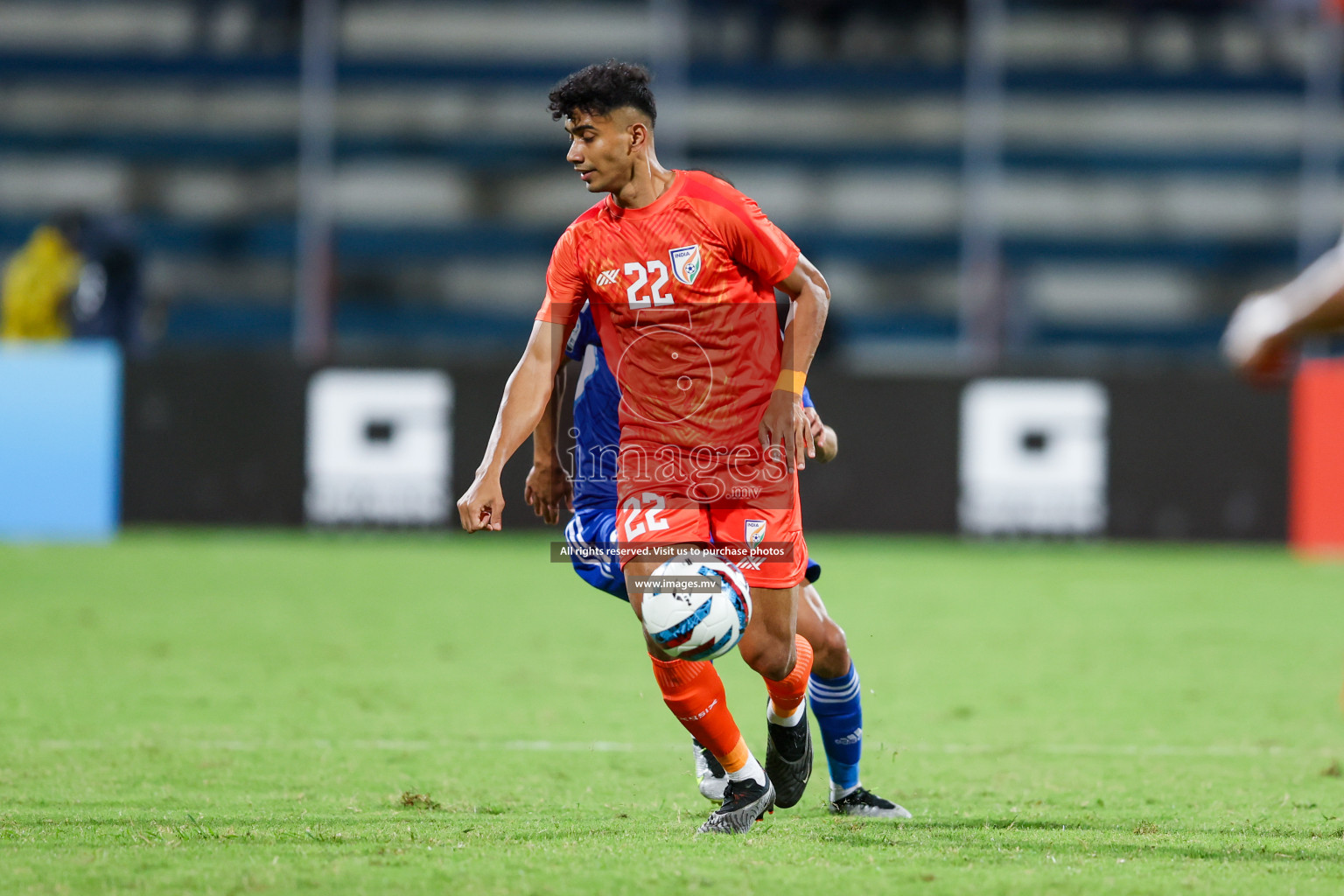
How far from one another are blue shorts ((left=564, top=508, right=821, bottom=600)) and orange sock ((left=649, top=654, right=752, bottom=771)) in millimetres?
320

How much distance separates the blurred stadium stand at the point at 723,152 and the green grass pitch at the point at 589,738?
14.0 meters

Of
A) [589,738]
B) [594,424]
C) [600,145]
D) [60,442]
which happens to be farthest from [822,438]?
[60,442]

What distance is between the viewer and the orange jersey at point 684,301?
4801mm

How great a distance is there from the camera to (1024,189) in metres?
27.0

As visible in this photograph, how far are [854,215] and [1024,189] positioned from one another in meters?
2.90

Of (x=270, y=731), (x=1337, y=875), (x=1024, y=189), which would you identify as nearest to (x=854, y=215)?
(x=1024, y=189)

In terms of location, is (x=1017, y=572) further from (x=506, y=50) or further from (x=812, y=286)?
(x=506, y=50)

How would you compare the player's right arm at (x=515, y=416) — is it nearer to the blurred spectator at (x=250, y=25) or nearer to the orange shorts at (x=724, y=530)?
the orange shorts at (x=724, y=530)

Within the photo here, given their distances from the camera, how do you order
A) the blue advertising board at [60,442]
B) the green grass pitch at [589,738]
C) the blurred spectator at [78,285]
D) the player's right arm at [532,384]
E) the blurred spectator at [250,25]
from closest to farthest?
the green grass pitch at [589,738] → the player's right arm at [532,384] → the blue advertising board at [60,442] → the blurred spectator at [78,285] → the blurred spectator at [250,25]

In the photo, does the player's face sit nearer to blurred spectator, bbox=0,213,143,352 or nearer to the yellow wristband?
the yellow wristband

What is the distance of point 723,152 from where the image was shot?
25.9m

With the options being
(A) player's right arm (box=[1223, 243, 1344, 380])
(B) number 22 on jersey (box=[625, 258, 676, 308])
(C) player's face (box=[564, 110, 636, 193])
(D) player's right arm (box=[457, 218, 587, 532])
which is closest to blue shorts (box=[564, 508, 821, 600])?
(D) player's right arm (box=[457, 218, 587, 532])

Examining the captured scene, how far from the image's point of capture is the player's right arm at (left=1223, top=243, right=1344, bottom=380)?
3.06 meters

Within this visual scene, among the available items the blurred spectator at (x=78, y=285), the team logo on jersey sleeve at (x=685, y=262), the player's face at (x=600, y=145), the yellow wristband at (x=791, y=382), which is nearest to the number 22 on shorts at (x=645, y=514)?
the yellow wristband at (x=791, y=382)
